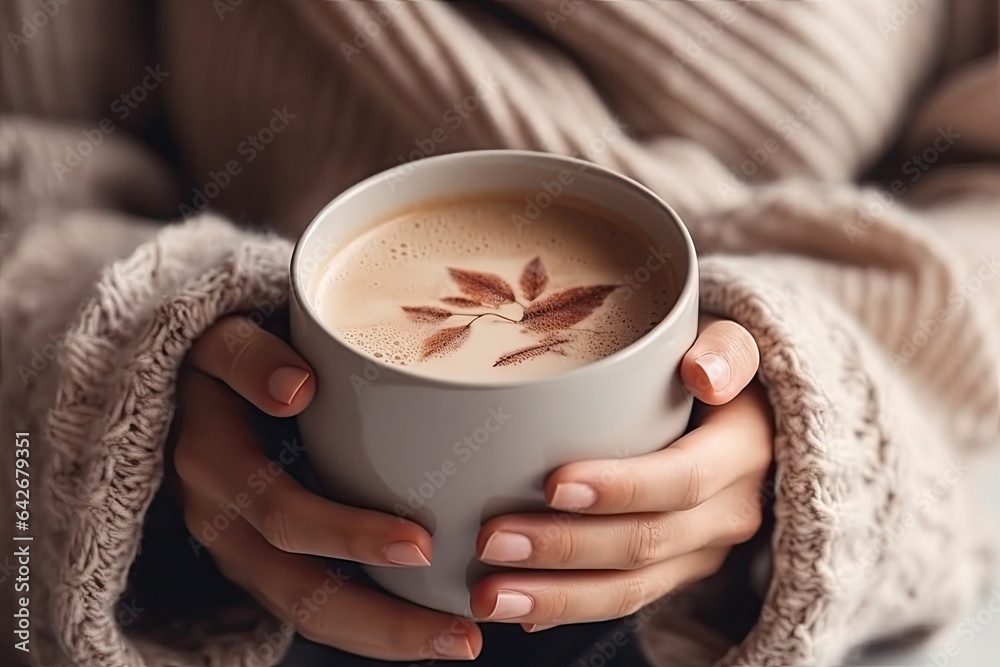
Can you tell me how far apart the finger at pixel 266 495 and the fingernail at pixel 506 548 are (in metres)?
0.02

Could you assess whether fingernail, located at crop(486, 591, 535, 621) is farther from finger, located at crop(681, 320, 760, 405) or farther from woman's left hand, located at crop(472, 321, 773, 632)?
finger, located at crop(681, 320, 760, 405)

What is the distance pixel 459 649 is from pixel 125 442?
171 mm

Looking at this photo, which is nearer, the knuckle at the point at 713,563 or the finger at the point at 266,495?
the finger at the point at 266,495

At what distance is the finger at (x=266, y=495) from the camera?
1.18ft

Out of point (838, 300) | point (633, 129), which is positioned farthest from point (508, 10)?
point (838, 300)

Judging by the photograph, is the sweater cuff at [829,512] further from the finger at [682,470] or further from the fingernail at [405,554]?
the fingernail at [405,554]

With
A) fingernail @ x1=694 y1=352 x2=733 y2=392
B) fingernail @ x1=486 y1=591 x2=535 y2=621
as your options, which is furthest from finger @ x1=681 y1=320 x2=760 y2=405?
fingernail @ x1=486 y1=591 x2=535 y2=621

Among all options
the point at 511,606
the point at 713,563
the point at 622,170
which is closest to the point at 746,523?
the point at 713,563

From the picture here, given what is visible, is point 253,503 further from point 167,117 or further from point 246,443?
point 167,117

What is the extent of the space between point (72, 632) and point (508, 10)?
0.42 m

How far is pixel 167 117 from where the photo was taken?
2.41 ft

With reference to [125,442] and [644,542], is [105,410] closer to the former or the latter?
[125,442]

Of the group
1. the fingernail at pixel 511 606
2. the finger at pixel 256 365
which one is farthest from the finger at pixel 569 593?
the finger at pixel 256 365

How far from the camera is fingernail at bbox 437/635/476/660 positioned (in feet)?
1.31
